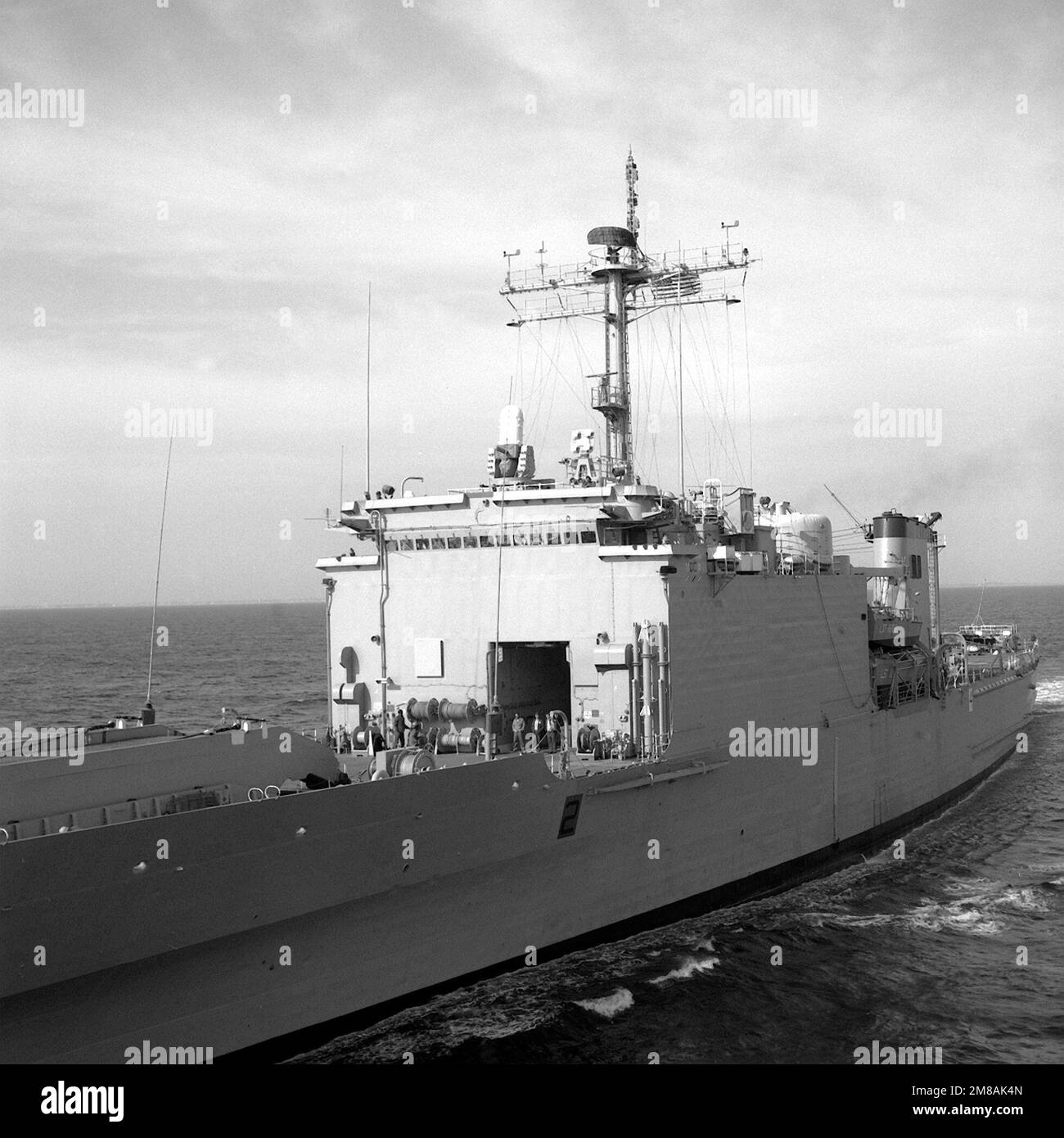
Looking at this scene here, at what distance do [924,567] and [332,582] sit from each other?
53.6ft

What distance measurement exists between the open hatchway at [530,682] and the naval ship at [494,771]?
54 mm

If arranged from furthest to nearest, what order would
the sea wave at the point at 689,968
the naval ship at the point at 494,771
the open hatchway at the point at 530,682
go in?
the open hatchway at the point at 530,682 < the sea wave at the point at 689,968 < the naval ship at the point at 494,771

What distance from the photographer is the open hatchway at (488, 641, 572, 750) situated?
1522 cm

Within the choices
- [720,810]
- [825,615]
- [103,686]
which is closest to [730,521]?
[825,615]

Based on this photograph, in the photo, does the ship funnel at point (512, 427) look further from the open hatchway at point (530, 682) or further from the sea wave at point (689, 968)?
the sea wave at point (689, 968)

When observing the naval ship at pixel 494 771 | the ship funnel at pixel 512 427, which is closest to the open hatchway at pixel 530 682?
the naval ship at pixel 494 771

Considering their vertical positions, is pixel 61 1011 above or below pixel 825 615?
below

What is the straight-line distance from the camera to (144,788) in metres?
10.9

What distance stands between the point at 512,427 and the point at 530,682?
13.4ft

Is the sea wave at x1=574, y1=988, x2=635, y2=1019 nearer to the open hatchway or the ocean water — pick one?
the ocean water

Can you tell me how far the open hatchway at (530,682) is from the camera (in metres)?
15.2

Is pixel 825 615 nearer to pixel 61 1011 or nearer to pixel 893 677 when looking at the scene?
pixel 893 677
